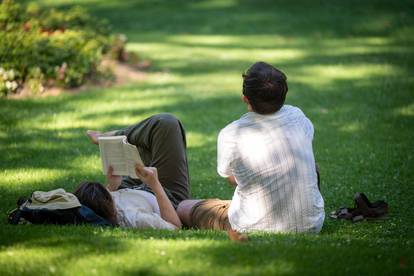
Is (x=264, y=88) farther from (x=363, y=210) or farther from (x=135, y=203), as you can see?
(x=363, y=210)

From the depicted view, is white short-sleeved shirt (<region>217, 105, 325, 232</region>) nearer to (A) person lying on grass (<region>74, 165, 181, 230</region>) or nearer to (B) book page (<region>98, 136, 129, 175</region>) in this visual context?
(A) person lying on grass (<region>74, 165, 181, 230</region>)

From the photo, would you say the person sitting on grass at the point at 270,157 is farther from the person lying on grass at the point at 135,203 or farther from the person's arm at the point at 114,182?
the person's arm at the point at 114,182

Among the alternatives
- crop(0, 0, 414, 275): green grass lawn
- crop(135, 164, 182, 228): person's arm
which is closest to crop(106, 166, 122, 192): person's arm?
crop(135, 164, 182, 228): person's arm

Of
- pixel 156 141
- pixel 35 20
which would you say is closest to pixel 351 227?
pixel 156 141

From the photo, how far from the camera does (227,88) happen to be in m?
12.2

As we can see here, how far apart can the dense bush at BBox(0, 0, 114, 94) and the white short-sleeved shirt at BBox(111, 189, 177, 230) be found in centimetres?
593

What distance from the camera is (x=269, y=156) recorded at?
4.90 meters

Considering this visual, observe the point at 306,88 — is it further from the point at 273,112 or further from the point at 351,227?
the point at 273,112

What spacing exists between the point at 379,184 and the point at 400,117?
9.98ft

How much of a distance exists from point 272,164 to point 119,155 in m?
1.30

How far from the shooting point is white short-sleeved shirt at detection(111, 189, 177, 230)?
17.2ft

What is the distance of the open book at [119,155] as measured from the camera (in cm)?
528

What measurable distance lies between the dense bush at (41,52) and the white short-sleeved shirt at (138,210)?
5.93 metres

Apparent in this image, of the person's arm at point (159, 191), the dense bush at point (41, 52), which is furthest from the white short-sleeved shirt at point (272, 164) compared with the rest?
the dense bush at point (41, 52)
